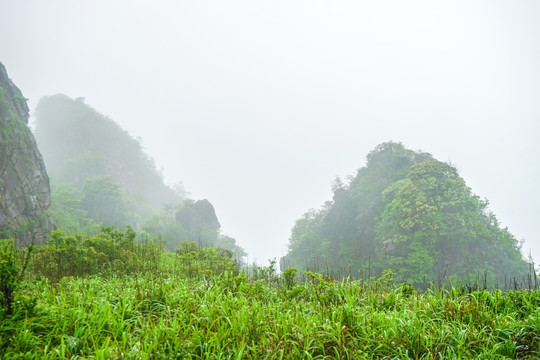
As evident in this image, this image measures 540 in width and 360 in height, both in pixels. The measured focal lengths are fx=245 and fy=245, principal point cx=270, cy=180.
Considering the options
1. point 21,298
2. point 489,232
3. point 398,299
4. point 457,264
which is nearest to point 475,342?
point 398,299

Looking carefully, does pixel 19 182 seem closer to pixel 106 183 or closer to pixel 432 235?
pixel 106 183

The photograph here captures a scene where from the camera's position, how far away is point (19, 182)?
16.4 meters

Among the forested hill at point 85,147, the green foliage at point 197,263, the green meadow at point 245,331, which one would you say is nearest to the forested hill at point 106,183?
the forested hill at point 85,147

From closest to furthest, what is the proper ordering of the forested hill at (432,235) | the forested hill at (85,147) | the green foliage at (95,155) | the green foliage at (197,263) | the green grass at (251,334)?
the green grass at (251,334), the green foliage at (197,263), the forested hill at (432,235), the green foliage at (95,155), the forested hill at (85,147)

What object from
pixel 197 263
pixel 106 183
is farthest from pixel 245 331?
pixel 106 183

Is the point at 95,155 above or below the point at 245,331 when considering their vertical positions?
above

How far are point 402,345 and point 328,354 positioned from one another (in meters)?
0.95

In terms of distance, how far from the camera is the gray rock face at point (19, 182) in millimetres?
14820

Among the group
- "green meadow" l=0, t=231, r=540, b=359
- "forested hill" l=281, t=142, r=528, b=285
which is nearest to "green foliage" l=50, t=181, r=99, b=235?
"forested hill" l=281, t=142, r=528, b=285

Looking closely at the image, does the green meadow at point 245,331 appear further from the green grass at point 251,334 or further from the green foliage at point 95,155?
the green foliage at point 95,155

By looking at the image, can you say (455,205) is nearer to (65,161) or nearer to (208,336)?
(208,336)

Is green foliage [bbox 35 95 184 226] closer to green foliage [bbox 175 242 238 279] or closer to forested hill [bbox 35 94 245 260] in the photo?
forested hill [bbox 35 94 245 260]

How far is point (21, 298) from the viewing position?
3129 mm

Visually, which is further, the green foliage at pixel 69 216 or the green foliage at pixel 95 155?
the green foliage at pixel 95 155
